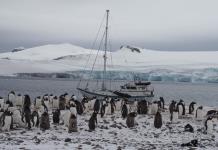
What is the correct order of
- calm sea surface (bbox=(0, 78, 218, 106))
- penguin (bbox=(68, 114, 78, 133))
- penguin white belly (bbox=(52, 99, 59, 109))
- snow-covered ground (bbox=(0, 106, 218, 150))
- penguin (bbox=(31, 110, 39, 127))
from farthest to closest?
calm sea surface (bbox=(0, 78, 218, 106)) < penguin white belly (bbox=(52, 99, 59, 109)) < penguin (bbox=(31, 110, 39, 127)) < penguin (bbox=(68, 114, 78, 133)) < snow-covered ground (bbox=(0, 106, 218, 150))

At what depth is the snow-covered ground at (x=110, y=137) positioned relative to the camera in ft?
44.1

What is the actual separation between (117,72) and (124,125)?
78144 mm

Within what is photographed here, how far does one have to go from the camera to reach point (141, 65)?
352ft

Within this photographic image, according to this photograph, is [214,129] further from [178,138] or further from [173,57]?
[173,57]

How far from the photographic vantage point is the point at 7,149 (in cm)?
1211

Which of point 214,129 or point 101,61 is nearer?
point 214,129

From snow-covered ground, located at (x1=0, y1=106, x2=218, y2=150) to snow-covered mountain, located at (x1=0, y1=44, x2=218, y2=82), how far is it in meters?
56.3

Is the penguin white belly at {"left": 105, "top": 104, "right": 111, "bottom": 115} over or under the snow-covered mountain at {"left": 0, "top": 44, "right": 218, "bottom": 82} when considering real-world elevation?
under

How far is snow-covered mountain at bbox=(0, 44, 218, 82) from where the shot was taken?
86.8 metres

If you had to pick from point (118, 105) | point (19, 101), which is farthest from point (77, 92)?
point (118, 105)

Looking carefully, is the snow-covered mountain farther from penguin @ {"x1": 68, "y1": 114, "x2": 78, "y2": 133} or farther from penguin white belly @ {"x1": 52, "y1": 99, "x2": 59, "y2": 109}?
penguin @ {"x1": 68, "y1": 114, "x2": 78, "y2": 133}

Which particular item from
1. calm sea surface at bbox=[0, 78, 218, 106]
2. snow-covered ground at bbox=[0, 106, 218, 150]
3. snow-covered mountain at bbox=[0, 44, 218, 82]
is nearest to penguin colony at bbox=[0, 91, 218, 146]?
snow-covered ground at bbox=[0, 106, 218, 150]

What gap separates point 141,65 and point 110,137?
91805 mm

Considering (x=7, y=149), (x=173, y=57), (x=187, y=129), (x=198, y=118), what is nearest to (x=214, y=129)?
(x=187, y=129)
